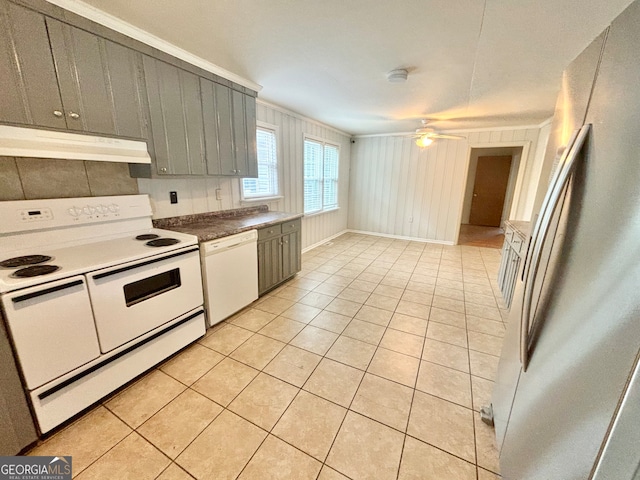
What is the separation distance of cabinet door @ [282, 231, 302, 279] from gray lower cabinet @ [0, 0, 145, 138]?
1.92 meters

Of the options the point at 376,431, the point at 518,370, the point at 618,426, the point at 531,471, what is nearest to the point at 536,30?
the point at 518,370

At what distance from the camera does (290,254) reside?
3520 mm

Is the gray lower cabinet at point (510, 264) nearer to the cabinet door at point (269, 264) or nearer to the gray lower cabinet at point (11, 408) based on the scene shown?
the cabinet door at point (269, 264)

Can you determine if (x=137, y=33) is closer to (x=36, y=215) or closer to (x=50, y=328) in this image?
(x=36, y=215)

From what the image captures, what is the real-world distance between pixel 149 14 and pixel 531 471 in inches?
123

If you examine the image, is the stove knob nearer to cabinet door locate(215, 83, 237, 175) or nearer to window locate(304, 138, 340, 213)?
cabinet door locate(215, 83, 237, 175)

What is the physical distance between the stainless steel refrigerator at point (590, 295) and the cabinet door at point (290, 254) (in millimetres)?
2701

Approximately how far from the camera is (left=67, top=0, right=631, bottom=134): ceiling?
1584 mm

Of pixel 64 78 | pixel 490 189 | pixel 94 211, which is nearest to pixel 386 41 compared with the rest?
pixel 64 78

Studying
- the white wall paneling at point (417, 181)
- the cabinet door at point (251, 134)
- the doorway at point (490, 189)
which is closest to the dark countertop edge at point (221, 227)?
the cabinet door at point (251, 134)

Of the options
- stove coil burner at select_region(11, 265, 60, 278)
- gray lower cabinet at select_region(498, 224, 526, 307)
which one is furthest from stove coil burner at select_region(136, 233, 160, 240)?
gray lower cabinet at select_region(498, 224, 526, 307)

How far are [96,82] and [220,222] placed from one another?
151cm

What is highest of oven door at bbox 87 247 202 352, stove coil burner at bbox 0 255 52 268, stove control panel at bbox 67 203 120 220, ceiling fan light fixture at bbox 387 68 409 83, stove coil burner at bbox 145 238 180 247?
ceiling fan light fixture at bbox 387 68 409 83

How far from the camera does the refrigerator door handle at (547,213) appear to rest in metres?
0.81
